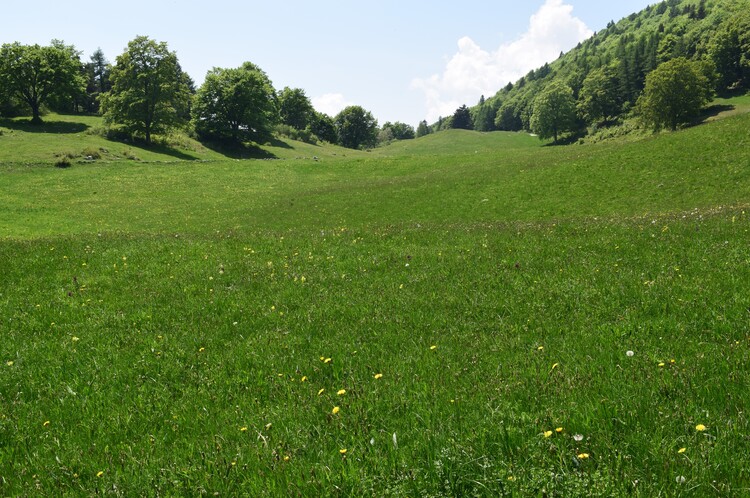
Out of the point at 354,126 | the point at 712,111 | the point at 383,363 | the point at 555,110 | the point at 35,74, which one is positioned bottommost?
the point at 383,363

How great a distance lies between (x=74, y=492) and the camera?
4047 mm

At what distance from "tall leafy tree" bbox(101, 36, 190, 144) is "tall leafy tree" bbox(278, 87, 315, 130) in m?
72.5

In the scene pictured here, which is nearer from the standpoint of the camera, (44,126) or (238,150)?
(44,126)

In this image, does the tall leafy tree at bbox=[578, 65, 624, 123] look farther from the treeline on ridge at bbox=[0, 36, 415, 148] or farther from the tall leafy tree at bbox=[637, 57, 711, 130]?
the treeline on ridge at bbox=[0, 36, 415, 148]

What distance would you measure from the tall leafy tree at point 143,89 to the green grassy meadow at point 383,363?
74977 millimetres

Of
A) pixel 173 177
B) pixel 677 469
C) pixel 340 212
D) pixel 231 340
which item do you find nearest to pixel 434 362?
pixel 677 469

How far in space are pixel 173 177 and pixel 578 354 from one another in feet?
198

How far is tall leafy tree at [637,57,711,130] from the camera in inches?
3091

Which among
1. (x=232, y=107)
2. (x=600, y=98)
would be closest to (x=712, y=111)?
(x=600, y=98)

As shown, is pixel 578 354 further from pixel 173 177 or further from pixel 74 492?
A: pixel 173 177

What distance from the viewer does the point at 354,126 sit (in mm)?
171000

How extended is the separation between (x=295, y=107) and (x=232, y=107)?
57.0 meters

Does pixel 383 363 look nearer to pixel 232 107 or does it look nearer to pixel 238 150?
pixel 238 150

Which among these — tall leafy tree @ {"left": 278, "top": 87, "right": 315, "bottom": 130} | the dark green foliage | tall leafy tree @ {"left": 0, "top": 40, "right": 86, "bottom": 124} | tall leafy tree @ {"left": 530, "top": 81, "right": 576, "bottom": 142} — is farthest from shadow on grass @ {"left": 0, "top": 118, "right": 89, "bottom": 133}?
the dark green foliage
